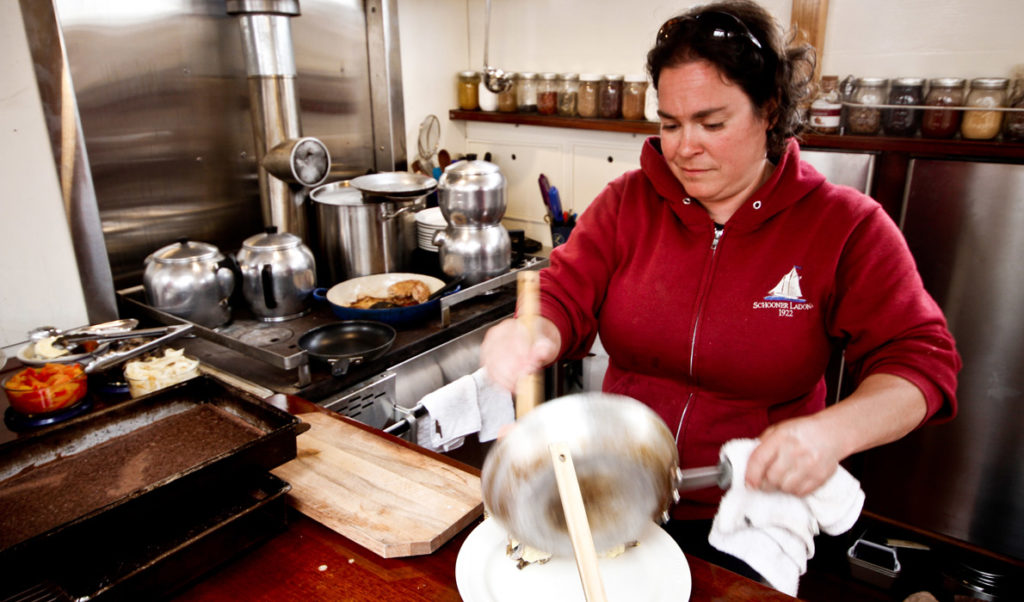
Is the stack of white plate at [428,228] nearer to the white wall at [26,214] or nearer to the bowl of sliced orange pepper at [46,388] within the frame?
the white wall at [26,214]

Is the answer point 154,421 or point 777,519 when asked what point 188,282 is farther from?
point 777,519

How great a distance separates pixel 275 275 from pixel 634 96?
1577mm

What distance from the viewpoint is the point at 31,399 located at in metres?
1.50

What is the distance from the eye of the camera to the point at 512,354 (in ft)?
3.83

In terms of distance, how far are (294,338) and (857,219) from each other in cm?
154

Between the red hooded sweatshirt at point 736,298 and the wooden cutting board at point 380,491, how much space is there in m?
0.41

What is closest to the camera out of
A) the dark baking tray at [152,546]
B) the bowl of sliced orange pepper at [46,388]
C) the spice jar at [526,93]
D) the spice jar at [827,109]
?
the dark baking tray at [152,546]

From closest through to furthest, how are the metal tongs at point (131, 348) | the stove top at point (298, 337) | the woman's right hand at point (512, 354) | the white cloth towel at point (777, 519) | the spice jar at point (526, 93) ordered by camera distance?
the white cloth towel at point (777, 519)
the woman's right hand at point (512, 354)
the metal tongs at point (131, 348)
the stove top at point (298, 337)
the spice jar at point (526, 93)

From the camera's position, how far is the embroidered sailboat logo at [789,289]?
1.30 m

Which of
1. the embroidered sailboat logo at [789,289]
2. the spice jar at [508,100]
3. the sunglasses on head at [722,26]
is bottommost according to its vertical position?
the embroidered sailboat logo at [789,289]

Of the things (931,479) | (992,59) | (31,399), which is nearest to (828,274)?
(992,59)

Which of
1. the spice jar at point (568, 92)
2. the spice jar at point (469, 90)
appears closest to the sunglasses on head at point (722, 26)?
the spice jar at point (568, 92)

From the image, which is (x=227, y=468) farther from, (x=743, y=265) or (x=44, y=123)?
(x=44, y=123)

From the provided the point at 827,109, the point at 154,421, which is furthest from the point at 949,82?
the point at 154,421
